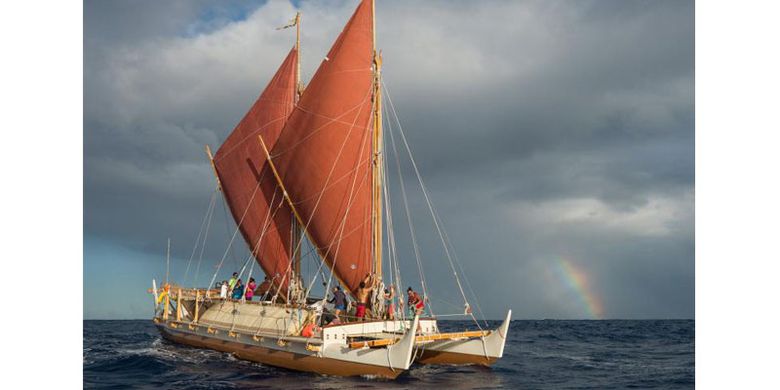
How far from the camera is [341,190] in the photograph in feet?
95.1

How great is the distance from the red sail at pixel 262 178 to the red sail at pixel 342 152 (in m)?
3.80

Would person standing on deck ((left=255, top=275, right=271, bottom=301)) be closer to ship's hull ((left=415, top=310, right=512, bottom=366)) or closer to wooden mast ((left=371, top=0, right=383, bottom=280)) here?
wooden mast ((left=371, top=0, right=383, bottom=280))

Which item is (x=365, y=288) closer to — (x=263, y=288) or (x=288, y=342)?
(x=288, y=342)

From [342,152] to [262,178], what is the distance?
25.2ft

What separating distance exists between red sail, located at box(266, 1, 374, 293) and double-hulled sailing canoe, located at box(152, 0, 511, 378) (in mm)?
47

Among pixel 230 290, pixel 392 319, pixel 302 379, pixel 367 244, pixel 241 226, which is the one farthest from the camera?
pixel 241 226

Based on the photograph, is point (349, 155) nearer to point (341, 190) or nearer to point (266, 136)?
point (341, 190)

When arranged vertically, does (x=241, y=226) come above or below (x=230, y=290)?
above

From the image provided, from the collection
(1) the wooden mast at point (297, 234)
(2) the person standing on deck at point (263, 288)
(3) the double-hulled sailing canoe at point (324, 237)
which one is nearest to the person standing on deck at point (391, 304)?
(3) the double-hulled sailing canoe at point (324, 237)

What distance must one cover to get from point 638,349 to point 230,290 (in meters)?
25.7

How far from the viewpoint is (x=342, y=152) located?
1144 inches

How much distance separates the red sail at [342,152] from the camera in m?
28.6

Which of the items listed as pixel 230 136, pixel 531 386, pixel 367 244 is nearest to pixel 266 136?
pixel 230 136
